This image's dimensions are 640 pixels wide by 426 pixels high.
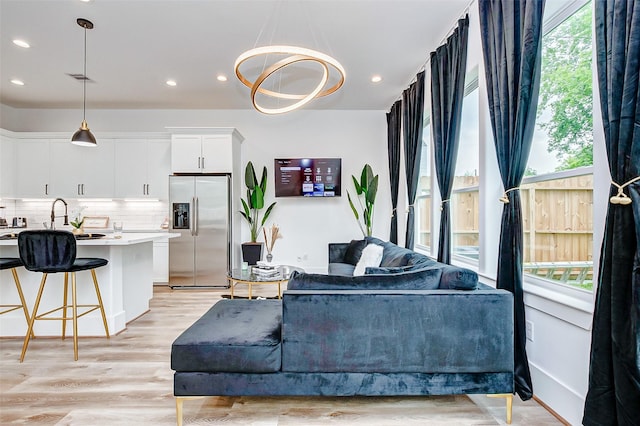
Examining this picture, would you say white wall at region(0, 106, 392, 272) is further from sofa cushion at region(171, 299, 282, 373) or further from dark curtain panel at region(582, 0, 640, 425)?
dark curtain panel at region(582, 0, 640, 425)

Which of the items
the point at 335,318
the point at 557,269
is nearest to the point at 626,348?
the point at 557,269

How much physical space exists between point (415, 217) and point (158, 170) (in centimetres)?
422

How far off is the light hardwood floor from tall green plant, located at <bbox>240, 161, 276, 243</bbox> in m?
3.17

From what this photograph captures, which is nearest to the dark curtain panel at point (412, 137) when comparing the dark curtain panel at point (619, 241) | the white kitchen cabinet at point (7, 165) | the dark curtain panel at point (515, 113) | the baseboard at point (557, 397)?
the dark curtain panel at point (515, 113)

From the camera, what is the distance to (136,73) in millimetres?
4402

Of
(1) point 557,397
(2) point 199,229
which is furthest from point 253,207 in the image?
(1) point 557,397

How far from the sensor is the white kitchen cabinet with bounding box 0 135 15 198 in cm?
528

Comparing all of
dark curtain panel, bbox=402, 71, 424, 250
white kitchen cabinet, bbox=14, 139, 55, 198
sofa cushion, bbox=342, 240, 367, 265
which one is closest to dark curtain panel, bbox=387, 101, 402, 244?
dark curtain panel, bbox=402, 71, 424, 250

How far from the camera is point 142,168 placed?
5.58 metres

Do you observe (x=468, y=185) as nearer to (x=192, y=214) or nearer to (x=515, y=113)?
(x=515, y=113)

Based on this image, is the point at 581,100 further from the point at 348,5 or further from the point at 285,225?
the point at 285,225

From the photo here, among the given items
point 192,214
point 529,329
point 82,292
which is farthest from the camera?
point 192,214

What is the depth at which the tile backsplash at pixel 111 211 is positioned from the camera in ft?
18.9

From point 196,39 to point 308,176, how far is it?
282 cm
